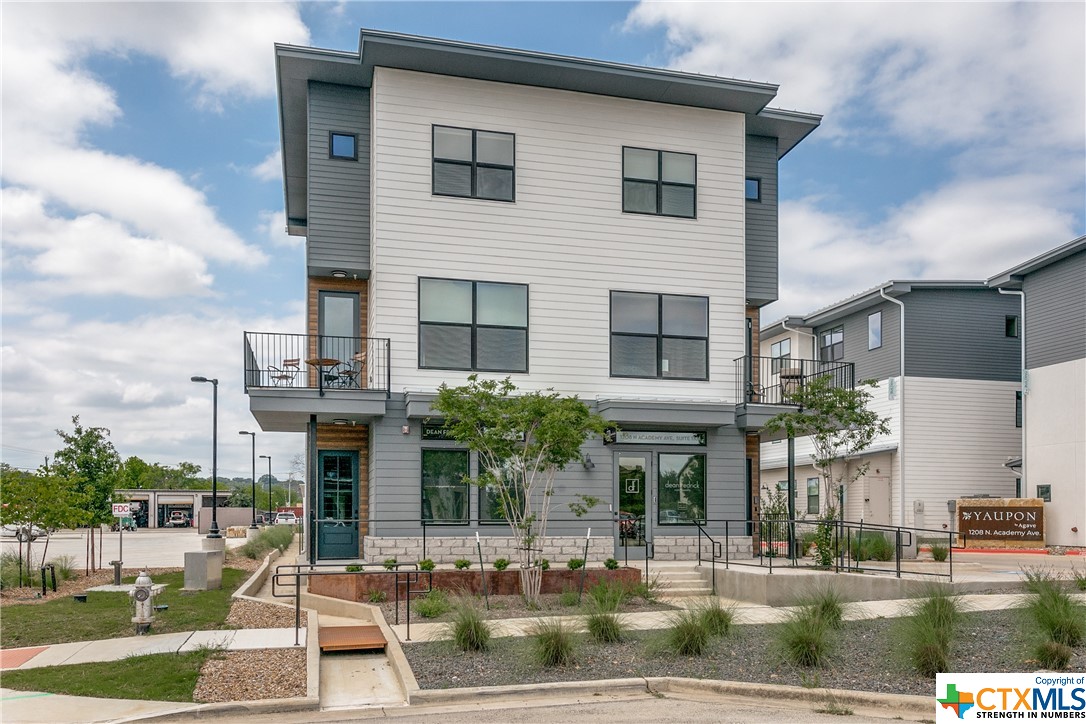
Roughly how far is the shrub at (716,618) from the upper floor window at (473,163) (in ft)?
35.5

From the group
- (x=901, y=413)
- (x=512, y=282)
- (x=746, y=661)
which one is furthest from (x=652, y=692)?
(x=901, y=413)

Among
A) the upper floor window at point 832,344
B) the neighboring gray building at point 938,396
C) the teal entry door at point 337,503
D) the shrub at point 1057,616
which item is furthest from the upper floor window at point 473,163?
the upper floor window at point 832,344

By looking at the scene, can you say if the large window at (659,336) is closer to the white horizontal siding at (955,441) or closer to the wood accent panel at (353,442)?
the wood accent panel at (353,442)

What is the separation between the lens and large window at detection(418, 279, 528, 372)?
19094 millimetres

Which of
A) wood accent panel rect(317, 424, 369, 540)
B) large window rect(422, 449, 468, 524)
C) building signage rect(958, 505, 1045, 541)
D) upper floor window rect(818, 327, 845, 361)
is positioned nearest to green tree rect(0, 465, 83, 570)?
wood accent panel rect(317, 424, 369, 540)

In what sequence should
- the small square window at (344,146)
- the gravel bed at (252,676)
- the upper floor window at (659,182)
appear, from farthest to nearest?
the upper floor window at (659,182) < the small square window at (344,146) < the gravel bed at (252,676)

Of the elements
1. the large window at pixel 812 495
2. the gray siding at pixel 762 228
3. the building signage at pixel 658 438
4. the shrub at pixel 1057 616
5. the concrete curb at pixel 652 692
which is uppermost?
the gray siding at pixel 762 228

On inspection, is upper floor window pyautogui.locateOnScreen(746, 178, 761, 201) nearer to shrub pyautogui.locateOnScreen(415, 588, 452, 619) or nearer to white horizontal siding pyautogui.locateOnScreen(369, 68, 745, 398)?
white horizontal siding pyautogui.locateOnScreen(369, 68, 745, 398)

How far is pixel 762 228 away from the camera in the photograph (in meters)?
22.5

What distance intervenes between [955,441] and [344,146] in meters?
22.9

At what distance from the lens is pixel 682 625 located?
10.8m

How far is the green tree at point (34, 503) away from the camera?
749 inches

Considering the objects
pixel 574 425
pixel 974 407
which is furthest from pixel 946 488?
pixel 574 425

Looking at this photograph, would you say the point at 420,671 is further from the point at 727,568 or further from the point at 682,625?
the point at 727,568
